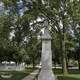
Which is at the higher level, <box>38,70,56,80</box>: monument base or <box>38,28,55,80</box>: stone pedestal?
<box>38,28,55,80</box>: stone pedestal

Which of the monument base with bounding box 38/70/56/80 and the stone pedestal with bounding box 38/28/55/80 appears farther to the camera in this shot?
the stone pedestal with bounding box 38/28/55/80

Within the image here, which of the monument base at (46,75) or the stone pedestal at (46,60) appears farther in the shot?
the stone pedestal at (46,60)

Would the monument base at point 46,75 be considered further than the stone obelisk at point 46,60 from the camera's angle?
No

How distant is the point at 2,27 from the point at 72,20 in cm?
942

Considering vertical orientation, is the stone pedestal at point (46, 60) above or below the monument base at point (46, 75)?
above

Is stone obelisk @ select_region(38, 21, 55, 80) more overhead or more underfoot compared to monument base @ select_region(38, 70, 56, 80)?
more overhead

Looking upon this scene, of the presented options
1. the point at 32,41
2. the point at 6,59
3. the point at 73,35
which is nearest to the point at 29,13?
the point at 32,41

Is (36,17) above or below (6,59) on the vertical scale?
above

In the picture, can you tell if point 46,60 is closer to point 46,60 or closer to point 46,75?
point 46,60

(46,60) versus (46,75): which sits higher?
(46,60)

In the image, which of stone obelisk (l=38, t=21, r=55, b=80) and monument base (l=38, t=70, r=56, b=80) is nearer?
monument base (l=38, t=70, r=56, b=80)

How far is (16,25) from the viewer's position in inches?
1422

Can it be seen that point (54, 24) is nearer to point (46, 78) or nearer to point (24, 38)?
point (24, 38)

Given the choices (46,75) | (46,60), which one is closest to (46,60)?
(46,60)
